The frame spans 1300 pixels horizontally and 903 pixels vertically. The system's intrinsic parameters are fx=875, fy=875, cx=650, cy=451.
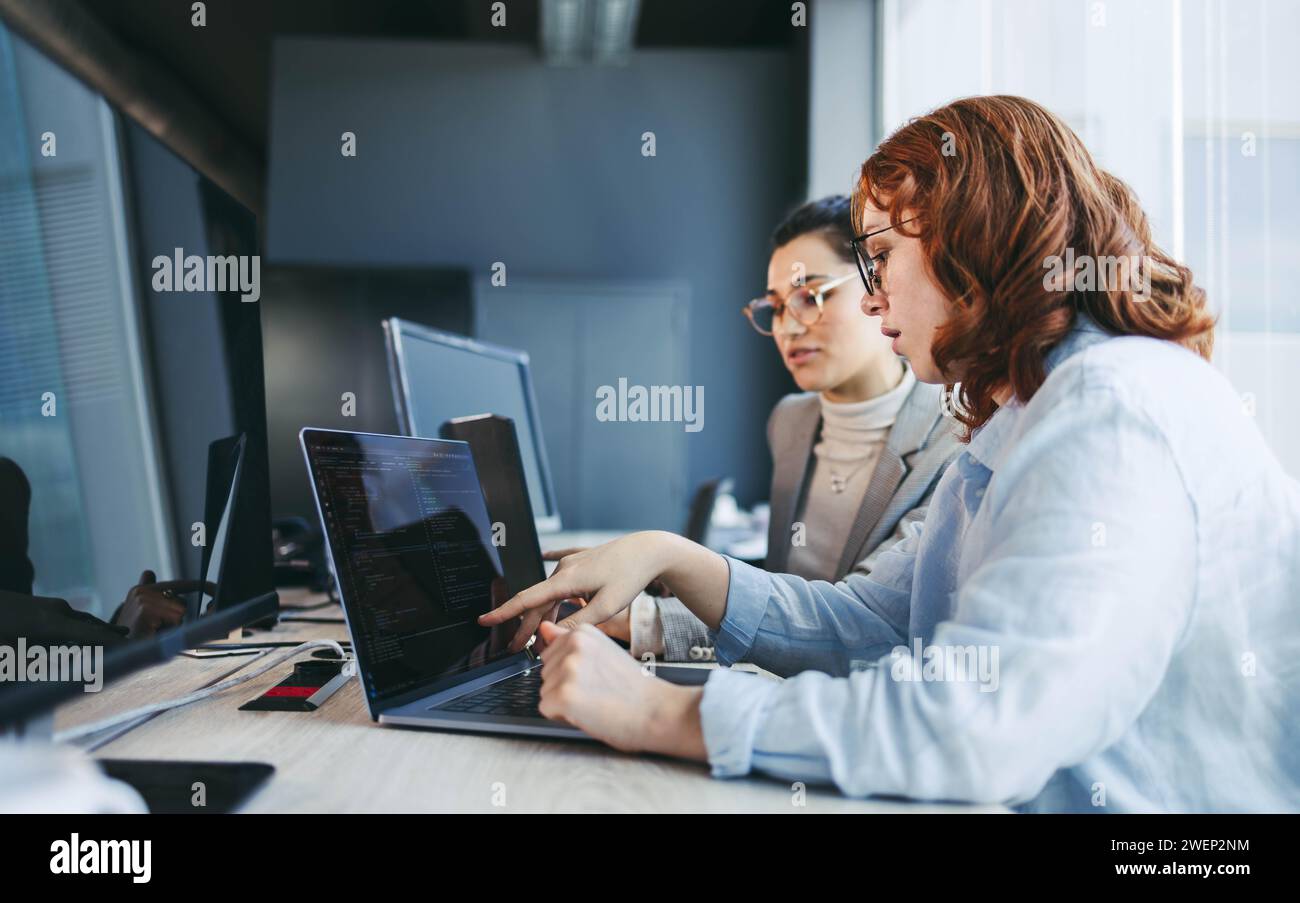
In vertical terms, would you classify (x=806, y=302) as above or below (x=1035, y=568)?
above

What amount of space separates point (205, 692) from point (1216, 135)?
6.72ft

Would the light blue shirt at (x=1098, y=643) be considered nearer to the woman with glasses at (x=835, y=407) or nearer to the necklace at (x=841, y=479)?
the woman with glasses at (x=835, y=407)

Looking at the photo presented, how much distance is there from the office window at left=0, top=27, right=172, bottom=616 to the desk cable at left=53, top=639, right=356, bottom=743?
157 mm

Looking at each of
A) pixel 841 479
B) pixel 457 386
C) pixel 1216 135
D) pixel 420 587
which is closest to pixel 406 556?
pixel 420 587

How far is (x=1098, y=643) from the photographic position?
2.20ft

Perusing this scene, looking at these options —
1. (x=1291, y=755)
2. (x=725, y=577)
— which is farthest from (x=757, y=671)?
(x=1291, y=755)

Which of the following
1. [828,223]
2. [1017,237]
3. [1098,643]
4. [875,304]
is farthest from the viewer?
[828,223]

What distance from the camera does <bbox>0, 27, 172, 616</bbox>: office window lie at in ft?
2.26

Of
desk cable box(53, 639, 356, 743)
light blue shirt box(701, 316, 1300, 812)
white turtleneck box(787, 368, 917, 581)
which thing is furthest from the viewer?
white turtleneck box(787, 368, 917, 581)

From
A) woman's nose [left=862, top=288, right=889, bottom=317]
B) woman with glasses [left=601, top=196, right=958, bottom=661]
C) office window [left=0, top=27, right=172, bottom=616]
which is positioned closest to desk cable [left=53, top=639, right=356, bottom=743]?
office window [left=0, top=27, right=172, bottom=616]

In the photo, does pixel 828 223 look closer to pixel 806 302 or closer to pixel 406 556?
pixel 806 302

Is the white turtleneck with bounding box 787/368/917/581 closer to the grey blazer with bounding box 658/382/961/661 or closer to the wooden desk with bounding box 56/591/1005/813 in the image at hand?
the grey blazer with bounding box 658/382/961/661

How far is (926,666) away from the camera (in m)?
0.72

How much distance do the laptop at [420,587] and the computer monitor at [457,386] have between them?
36 cm
